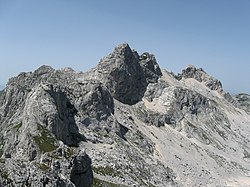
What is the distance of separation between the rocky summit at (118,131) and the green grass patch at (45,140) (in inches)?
7.3

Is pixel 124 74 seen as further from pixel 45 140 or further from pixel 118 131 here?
pixel 45 140

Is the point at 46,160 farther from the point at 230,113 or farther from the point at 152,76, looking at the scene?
the point at 230,113

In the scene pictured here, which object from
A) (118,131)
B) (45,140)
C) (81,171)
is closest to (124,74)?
(118,131)

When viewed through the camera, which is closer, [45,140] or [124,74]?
[45,140]

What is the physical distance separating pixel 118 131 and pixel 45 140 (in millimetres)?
39063

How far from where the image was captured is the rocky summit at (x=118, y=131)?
70.0 meters

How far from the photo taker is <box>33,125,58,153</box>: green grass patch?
7875 centimetres

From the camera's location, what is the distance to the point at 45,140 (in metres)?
83.4

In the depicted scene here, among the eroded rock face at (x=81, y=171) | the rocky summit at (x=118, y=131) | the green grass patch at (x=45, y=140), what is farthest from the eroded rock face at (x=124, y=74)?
the eroded rock face at (x=81, y=171)

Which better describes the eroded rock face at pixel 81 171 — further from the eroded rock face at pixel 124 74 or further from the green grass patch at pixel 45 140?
the eroded rock face at pixel 124 74

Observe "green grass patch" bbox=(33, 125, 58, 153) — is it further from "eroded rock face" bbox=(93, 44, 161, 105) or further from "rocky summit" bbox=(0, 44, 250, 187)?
"eroded rock face" bbox=(93, 44, 161, 105)

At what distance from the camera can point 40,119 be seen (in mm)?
92688

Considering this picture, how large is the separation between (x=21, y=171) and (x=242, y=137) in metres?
139

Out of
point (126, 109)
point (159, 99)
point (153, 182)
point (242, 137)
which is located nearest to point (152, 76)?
point (159, 99)
